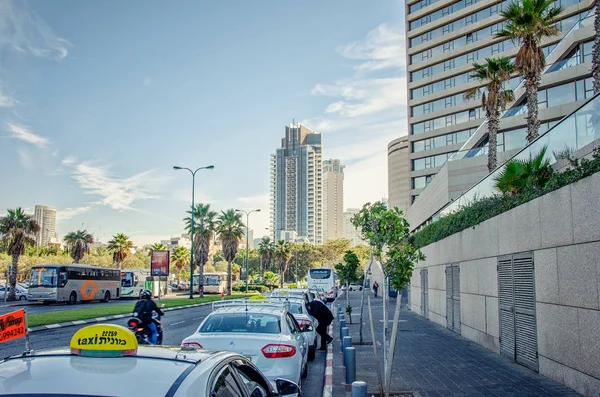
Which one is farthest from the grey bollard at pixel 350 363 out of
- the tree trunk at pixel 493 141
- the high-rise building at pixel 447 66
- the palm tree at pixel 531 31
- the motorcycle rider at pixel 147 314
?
the high-rise building at pixel 447 66

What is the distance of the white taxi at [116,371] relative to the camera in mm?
2904

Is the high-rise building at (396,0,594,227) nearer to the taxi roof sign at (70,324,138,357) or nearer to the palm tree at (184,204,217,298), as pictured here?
the palm tree at (184,204,217,298)

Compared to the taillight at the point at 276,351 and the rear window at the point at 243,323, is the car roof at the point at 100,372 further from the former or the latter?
the rear window at the point at 243,323

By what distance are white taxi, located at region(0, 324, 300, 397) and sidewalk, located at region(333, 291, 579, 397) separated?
→ 685cm

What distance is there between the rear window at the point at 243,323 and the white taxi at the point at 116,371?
5.20m

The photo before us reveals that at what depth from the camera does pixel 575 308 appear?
952 cm

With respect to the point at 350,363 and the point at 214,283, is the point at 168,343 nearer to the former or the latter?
the point at 350,363

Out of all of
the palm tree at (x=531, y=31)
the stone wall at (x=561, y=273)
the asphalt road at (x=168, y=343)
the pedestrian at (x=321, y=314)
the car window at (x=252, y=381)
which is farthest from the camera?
the palm tree at (x=531, y=31)

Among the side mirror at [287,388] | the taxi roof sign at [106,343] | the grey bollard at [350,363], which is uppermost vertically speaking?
the taxi roof sign at [106,343]

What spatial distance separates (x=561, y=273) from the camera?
33.3 ft

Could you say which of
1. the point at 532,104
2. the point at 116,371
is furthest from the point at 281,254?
the point at 116,371

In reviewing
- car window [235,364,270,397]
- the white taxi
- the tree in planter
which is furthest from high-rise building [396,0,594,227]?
the white taxi

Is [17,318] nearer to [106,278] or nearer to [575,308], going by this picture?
[575,308]

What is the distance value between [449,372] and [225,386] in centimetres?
935
